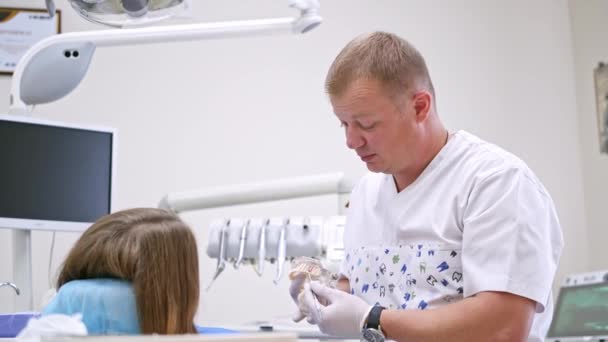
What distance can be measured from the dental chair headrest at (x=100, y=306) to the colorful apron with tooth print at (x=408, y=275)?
60 centimetres

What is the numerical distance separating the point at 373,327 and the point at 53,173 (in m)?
1.31

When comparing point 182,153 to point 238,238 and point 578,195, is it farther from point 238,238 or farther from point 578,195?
point 578,195

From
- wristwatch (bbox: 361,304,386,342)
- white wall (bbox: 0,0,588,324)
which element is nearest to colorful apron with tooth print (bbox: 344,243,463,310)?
wristwatch (bbox: 361,304,386,342)

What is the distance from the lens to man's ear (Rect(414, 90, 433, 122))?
158 centimetres

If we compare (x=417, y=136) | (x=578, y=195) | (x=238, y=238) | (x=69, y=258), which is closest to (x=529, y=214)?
(x=417, y=136)

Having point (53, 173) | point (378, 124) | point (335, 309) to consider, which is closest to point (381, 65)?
point (378, 124)

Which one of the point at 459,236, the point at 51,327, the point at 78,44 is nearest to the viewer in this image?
the point at 51,327

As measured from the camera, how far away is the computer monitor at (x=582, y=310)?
300cm

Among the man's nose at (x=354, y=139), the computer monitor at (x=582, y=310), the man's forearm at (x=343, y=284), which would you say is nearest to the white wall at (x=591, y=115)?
the computer monitor at (x=582, y=310)

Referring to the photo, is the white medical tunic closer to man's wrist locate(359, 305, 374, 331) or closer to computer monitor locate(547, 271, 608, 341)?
man's wrist locate(359, 305, 374, 331)

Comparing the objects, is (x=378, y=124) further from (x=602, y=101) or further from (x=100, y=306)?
(x=602, y=101)

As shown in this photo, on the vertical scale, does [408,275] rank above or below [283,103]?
below

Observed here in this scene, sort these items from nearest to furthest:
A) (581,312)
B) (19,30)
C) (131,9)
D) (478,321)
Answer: (478,321) → (131,9) → (581,312) → (19,30)

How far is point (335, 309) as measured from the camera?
5.12 ft
